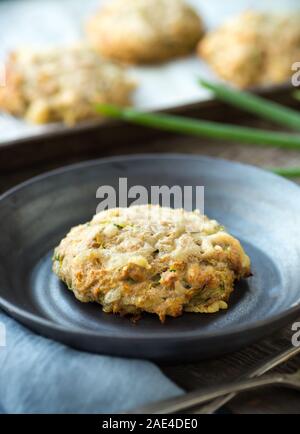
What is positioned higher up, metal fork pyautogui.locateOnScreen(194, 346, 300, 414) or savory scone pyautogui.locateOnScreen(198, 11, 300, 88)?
savory scone pyautogui.locateOnScreen(198, 11, 300, 88)

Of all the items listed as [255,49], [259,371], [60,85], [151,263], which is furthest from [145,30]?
[259,371]

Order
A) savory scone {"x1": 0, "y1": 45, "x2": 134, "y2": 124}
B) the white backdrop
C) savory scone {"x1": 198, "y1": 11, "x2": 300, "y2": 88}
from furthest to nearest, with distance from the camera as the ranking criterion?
savory scone {"x1": 198, "y1": 11, "x2": 300, "y2": 88}, the white backdrop, savory scone {"x1": 0, "y1": 45, "x2": 134, "y2": 124}

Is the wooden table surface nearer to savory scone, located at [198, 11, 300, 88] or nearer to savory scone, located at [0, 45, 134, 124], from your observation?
savory scone, located at [0, 45, 134, 124]

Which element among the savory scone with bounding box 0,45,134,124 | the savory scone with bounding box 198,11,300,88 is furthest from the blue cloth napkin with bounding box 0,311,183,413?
the savory scone with bounding box 198,11,300,88

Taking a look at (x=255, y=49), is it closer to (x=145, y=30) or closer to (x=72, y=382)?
Answer: (x=145, y=30)

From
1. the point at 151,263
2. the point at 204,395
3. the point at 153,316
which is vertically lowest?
the point at 204,395

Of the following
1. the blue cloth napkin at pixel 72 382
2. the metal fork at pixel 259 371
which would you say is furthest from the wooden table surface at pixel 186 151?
the blue cloth napkin at pixel 72 382
